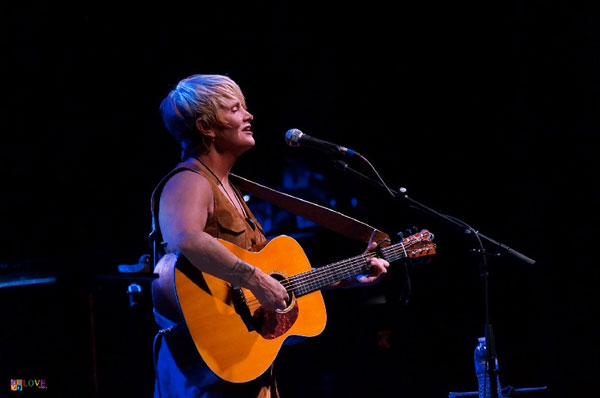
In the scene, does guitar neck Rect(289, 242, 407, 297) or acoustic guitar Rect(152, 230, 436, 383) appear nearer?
acoustic guitar Rect(152, 230, 436, 383)

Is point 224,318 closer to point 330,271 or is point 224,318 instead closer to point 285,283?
point 285,283

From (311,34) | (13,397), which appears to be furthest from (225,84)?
(311,34)

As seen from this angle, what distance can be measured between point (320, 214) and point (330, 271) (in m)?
0.53

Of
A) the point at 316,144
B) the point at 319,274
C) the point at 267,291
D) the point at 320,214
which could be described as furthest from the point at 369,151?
the point at 267,291

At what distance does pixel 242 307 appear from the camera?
271 cm

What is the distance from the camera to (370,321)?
19.4 ft

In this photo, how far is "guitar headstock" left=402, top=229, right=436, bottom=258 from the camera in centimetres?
359

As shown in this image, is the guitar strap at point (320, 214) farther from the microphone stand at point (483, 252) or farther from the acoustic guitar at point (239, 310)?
the acoustic guitar at point (239, 310)

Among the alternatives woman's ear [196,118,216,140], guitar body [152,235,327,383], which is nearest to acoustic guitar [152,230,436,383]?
guitar body [152,235,327,383]

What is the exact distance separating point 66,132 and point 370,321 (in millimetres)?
3329

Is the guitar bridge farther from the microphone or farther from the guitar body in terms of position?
the microphone

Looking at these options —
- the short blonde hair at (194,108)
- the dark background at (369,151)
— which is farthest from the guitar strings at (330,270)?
the dark background at (369,151)

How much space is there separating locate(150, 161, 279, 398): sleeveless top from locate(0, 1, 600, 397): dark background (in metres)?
1.88

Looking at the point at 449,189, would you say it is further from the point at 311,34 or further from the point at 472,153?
the point at 311,34
